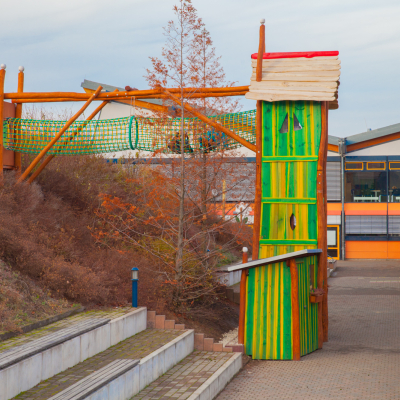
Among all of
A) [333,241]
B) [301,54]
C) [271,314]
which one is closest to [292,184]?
[271,314]

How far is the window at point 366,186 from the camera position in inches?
1250

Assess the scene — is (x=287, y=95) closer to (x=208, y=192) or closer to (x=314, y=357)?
(x=208, y=192)

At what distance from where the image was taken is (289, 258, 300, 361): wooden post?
9.39 m

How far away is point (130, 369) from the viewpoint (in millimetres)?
6516

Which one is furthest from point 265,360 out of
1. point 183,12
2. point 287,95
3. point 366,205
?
point 366,205

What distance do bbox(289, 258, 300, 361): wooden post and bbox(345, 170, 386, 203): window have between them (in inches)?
940

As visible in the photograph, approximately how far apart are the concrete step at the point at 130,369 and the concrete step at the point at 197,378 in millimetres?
124

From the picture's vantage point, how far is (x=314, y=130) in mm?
10461

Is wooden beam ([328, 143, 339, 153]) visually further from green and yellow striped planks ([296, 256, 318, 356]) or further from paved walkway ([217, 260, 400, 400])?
green and yellow striped planks ([296, 256, 318, 356])

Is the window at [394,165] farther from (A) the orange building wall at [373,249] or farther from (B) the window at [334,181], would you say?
(A) the orange building wall at [373,249]

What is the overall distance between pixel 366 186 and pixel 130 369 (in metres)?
28.0

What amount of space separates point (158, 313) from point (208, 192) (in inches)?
179

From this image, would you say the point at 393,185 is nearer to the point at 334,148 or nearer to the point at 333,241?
the point at 334,148

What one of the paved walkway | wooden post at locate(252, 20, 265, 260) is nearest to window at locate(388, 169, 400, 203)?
the paved walkway
